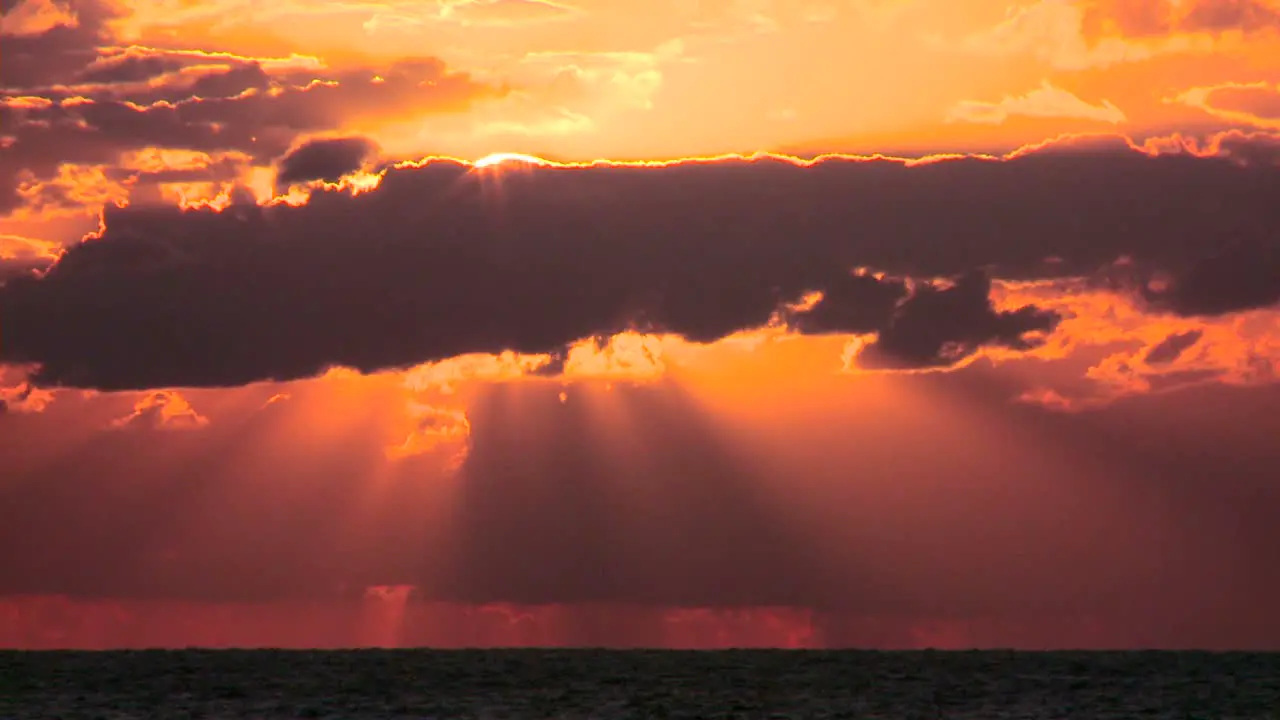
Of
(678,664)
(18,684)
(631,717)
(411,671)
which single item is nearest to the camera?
(631,717)

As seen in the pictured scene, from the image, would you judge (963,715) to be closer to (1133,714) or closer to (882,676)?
(1133,714)

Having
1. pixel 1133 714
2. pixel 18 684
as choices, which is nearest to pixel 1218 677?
pixel 1133 714

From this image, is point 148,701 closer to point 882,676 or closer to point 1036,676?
point 882,676

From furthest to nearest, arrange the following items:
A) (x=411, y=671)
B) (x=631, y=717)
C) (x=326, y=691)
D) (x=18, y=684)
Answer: (x=411, y=671) < (x=18, y=684) < (x=326, y=691) < (x=631, y=717)

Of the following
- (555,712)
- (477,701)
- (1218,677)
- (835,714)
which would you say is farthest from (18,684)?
(1218,677)

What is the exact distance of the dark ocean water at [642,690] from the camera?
130125 millimetres

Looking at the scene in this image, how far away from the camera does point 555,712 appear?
126 metres

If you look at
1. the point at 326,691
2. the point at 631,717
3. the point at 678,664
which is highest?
the point at 678,664

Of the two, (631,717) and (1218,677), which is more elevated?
(1218,677)

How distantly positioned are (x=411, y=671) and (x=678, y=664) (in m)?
31.0

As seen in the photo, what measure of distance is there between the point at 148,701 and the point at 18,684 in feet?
93.8

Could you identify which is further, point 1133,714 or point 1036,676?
point 1036,676

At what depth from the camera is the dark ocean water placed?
427 feet

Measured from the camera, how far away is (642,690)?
15225 centimetres
